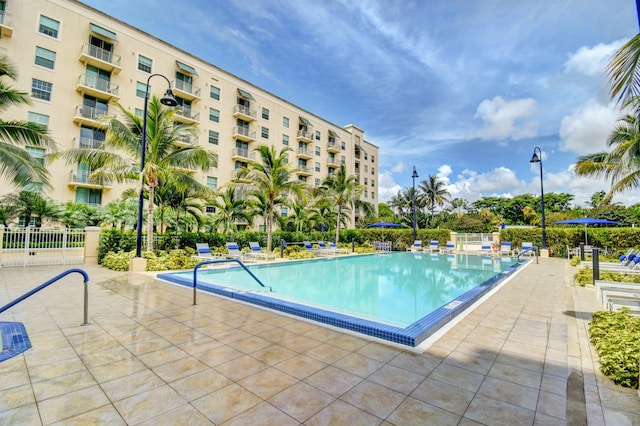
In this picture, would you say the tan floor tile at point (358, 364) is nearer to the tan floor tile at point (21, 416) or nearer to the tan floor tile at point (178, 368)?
the tan floor tile at point (178, 368)

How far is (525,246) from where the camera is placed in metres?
20.1

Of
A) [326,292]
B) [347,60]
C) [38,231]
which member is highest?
[347,60]

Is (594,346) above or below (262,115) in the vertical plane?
below

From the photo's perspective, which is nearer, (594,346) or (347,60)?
(594,346)

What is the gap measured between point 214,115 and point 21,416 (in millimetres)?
29361

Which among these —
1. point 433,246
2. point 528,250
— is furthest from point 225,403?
point 433,246

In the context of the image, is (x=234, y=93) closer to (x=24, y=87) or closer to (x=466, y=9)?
(x=24, y=87)

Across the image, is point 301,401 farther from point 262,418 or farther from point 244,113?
point 244,113

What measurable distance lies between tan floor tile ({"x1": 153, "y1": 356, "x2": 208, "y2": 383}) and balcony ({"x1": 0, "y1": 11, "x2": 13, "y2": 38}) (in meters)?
25.5

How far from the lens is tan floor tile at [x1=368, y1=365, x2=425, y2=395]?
3.10 metres

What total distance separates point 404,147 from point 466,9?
20350mm

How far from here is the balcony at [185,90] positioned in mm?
25761

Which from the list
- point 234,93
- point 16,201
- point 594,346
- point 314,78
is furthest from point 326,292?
point 234,93

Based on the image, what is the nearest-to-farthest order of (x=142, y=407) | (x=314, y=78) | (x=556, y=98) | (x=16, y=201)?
1. (x=142, y=407)
2. (x=556, y=98)
3. (x=16, y=201)
4. (x=314, y=78)
